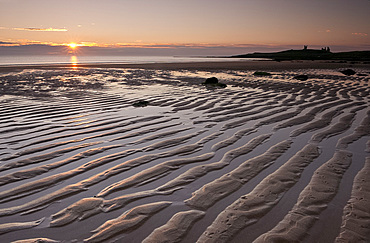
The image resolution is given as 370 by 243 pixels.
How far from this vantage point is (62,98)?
8.95m

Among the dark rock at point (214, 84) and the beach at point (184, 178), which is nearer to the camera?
the beach at point (184, 178)

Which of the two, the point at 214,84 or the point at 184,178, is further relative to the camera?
the point at 214,84

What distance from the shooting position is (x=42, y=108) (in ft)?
23.4

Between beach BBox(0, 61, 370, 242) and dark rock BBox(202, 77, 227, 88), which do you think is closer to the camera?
beach BBox(0, 61, 370, 242)

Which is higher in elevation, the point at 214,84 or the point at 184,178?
the point at 214,84

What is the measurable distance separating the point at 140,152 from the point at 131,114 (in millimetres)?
2653

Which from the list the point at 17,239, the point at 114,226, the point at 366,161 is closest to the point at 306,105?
the point at 366,161

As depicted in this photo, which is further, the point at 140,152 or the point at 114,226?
the point at 140,152

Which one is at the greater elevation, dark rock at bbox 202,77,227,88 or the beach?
dark rock at bbox 202,77,227,88

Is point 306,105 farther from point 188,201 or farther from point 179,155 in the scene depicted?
point 188,201

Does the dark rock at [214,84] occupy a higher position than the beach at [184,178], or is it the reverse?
the dark rock at [214,84]

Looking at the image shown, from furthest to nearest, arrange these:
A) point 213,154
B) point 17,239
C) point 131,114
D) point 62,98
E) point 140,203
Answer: point 62,98 < point 131,114 < point 213,154 < point 140,203 < point 17,239

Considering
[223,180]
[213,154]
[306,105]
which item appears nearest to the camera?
[223,180]

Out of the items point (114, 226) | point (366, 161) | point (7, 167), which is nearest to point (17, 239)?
point (114, 226)
